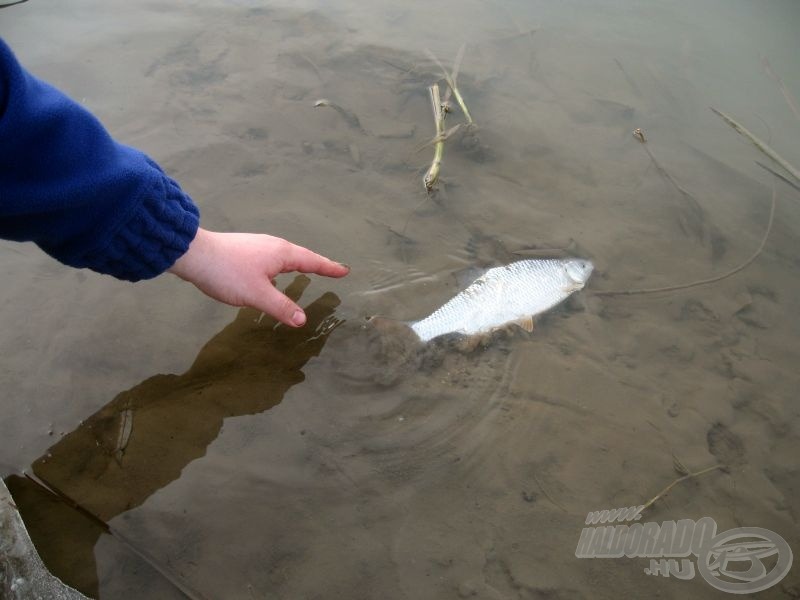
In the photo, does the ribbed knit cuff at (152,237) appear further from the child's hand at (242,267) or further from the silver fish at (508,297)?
the silver fish at (508,297)

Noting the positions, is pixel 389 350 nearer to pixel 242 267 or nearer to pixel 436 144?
pixel 242 267

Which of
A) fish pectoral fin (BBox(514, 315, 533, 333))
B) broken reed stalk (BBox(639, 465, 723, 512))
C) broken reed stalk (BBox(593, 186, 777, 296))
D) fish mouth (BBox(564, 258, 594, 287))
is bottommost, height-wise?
broken reed stalk (BBox(639, 465, 723, 512))

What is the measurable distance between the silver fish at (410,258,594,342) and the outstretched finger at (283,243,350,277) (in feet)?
1.86

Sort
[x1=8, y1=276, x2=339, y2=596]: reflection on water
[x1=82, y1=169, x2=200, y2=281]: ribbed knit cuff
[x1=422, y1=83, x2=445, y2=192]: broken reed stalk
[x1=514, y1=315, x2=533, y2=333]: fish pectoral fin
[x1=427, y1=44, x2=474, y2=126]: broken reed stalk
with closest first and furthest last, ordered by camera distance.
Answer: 1. [x1=82, y1=169, x2=200, y2=281]: ribbed knit cuff
2. [x1=8, y1=276, x2=339, y2=596]: reflection on water
3. [x1=514, y1=315, x2=533, y2=333]: fish pectoral fin
4. [x1=422, y1=83, x2=445, y2=192]: broken reed stalk
5. [x1=427, y1=44, x2=474, y2=126]: broken reed stalk

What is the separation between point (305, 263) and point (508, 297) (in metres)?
1.25

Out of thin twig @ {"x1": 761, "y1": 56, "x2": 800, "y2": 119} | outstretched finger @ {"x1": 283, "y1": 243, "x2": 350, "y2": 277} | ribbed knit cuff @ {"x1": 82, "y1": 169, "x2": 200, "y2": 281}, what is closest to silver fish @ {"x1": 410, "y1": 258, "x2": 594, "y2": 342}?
outstretched finger @ {"x1": 283, "y1": 243, "x2": 350, "y2": 277}

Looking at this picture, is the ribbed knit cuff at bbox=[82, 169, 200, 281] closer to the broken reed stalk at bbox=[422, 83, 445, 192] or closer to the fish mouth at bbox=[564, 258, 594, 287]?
the broken reed stalk at bbox=[422, 83, 445, 192]

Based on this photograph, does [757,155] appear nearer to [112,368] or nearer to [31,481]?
[112,368]

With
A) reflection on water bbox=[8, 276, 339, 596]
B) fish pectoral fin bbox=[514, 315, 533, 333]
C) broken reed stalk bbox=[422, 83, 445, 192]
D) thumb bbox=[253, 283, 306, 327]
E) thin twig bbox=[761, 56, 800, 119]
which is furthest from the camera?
thin twig bbox=[761, 56, 800, 119]

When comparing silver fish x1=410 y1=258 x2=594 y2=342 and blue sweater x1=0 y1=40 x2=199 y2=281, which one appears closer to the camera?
blue sweater x1=0 y1=40 x2=199 y2=281

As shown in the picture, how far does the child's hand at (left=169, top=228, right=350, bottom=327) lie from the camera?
246 centimetres

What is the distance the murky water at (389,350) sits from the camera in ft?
8.05

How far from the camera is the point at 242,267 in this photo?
2557 millimetres

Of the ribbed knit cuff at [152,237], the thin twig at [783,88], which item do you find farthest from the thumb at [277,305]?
the thin twig at [783,88]
